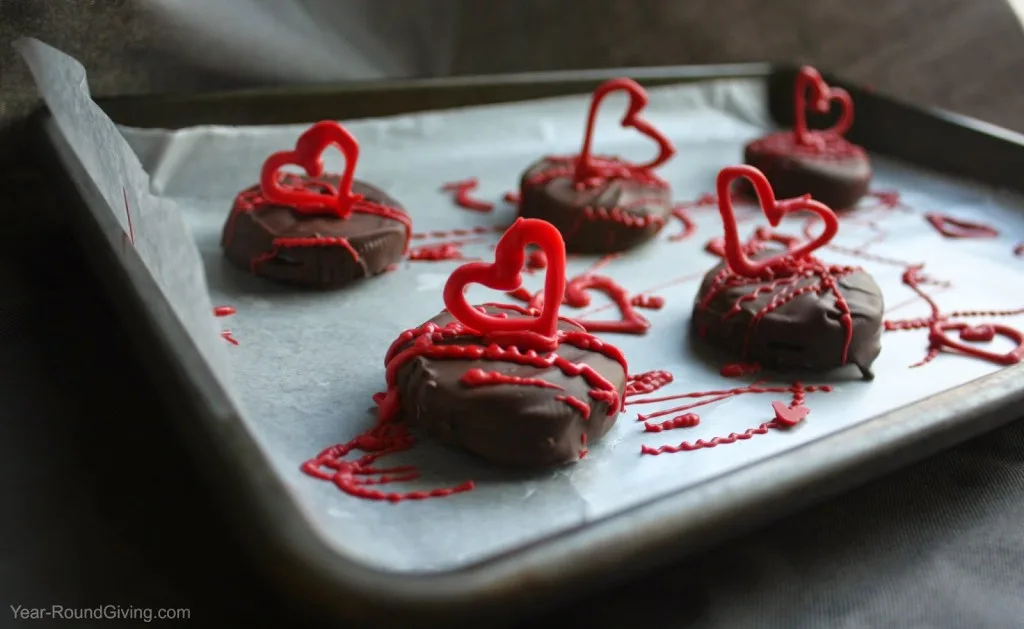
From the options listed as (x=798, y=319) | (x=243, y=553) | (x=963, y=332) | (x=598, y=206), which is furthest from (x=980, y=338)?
(x=243, y=553)

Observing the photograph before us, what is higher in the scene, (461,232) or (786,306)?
(786,306)

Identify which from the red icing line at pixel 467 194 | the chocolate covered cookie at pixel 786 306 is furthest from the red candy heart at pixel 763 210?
the red icing line at pixel 467 194

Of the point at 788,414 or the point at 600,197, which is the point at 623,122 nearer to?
the point at 600,197

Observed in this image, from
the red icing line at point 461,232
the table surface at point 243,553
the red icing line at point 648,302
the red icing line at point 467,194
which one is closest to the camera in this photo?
the table surface at point 243,553

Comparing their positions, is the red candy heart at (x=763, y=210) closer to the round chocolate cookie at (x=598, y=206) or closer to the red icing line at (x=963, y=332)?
the red icing line at (x=963, y=332)

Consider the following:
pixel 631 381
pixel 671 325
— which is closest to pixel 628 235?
pixel 671 325

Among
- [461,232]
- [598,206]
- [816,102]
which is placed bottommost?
[461,232]

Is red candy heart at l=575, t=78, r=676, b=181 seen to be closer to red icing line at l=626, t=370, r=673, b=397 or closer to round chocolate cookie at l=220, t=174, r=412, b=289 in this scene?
round chocolate cookie at l=220, t=174, r=412, b=289
